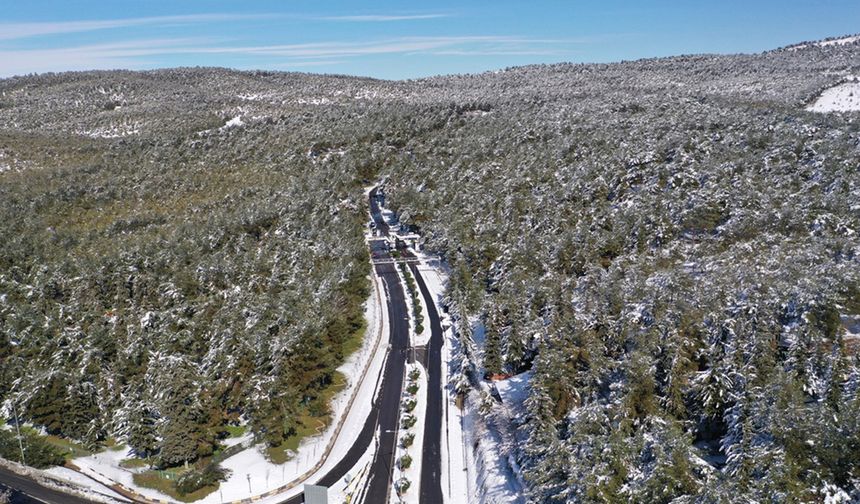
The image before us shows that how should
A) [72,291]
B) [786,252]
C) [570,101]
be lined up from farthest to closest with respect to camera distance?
[570,101] → [72,291] → [786,252]

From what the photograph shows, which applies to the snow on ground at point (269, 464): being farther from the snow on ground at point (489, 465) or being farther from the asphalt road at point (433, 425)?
the snow on ground at point (489, 465)

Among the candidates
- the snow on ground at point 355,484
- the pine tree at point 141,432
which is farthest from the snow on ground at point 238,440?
the snow on ground at point 355,484

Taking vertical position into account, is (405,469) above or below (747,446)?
below

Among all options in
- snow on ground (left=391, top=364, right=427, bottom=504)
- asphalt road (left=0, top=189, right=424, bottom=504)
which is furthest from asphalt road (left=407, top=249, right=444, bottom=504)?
snow on ground (left=391, top=364, right=427, bottom=504)

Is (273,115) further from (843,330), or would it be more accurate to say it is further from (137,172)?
(843,330)

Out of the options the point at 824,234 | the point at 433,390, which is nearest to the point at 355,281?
the point at 433,390

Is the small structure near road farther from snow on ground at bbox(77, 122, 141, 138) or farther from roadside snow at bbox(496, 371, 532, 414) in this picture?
snow on ground at bbox(77, 122, 141, 138)
